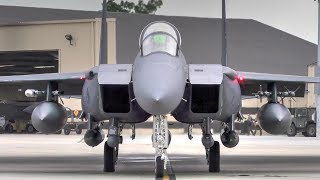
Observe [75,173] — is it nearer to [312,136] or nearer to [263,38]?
[312,136]

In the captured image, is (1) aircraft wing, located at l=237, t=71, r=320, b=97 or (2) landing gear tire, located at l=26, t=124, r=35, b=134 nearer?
(1) aircraft wing, located at l=237, t=71, r=320, b=97

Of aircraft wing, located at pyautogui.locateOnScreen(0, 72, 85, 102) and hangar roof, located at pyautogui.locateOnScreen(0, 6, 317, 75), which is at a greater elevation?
hangar roof, located at pyautogui.locateOnScreen(0, 6, 317, 75)

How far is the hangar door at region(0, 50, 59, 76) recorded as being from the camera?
147 feet

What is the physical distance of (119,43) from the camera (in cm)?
4781

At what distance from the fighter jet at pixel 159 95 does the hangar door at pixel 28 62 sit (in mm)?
26018

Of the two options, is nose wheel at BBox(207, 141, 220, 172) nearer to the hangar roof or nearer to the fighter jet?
the fighter jet

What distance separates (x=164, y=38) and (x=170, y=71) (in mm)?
1015

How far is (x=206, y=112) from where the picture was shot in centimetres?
1417

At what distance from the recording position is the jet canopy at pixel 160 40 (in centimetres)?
1332

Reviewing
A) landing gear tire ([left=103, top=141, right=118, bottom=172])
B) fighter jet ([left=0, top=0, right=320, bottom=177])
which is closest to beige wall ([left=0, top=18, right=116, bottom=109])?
fighter jet ([left=0, top=0, right=320, bottom=177])

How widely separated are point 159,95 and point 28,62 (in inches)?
1540

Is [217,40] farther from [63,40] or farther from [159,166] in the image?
[159,166]

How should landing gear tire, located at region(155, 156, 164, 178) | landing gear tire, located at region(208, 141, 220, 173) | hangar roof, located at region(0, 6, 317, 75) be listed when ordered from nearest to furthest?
landing gear tire, located at region(155, 156, 164, 178), landing gear tire, located at region(208, 141, 220, 173), hangar roof, located at region(0, 6, 317, 75)

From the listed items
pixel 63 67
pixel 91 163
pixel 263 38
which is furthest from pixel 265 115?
pixel 263 38
